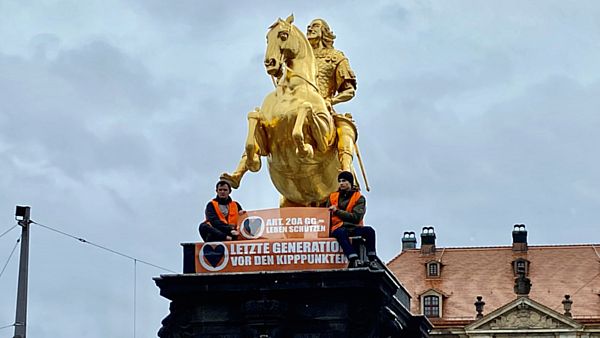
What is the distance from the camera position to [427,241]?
7975 cm

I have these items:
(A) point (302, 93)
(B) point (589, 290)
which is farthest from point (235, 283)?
(B) point (589, 290)

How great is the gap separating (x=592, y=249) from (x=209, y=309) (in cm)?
6206

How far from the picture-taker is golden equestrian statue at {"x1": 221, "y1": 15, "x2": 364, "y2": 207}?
19406mm

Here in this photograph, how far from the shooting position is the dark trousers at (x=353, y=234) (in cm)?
1742

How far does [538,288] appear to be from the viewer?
7669 centimetres

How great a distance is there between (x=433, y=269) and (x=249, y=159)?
58954mm

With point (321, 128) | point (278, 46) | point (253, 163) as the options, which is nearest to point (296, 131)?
point (321, 128)

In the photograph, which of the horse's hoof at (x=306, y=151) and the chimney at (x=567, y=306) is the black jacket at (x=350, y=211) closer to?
the horse's hoof at (x=306, y=151)

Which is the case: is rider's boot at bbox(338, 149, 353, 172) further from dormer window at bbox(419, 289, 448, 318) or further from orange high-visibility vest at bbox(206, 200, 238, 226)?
dormer window at bbox(419, 289, 448, 318)

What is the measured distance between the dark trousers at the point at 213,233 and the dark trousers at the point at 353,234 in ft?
4.81

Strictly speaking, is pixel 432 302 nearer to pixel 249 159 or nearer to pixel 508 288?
pixel 508 288

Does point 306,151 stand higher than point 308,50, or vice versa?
point 308,50

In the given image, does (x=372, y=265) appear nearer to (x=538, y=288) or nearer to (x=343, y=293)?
(x=343, y=293)

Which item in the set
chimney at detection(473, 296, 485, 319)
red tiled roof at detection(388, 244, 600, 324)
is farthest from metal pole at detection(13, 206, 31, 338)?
chimney at detection(473, 296, 485, 319)
